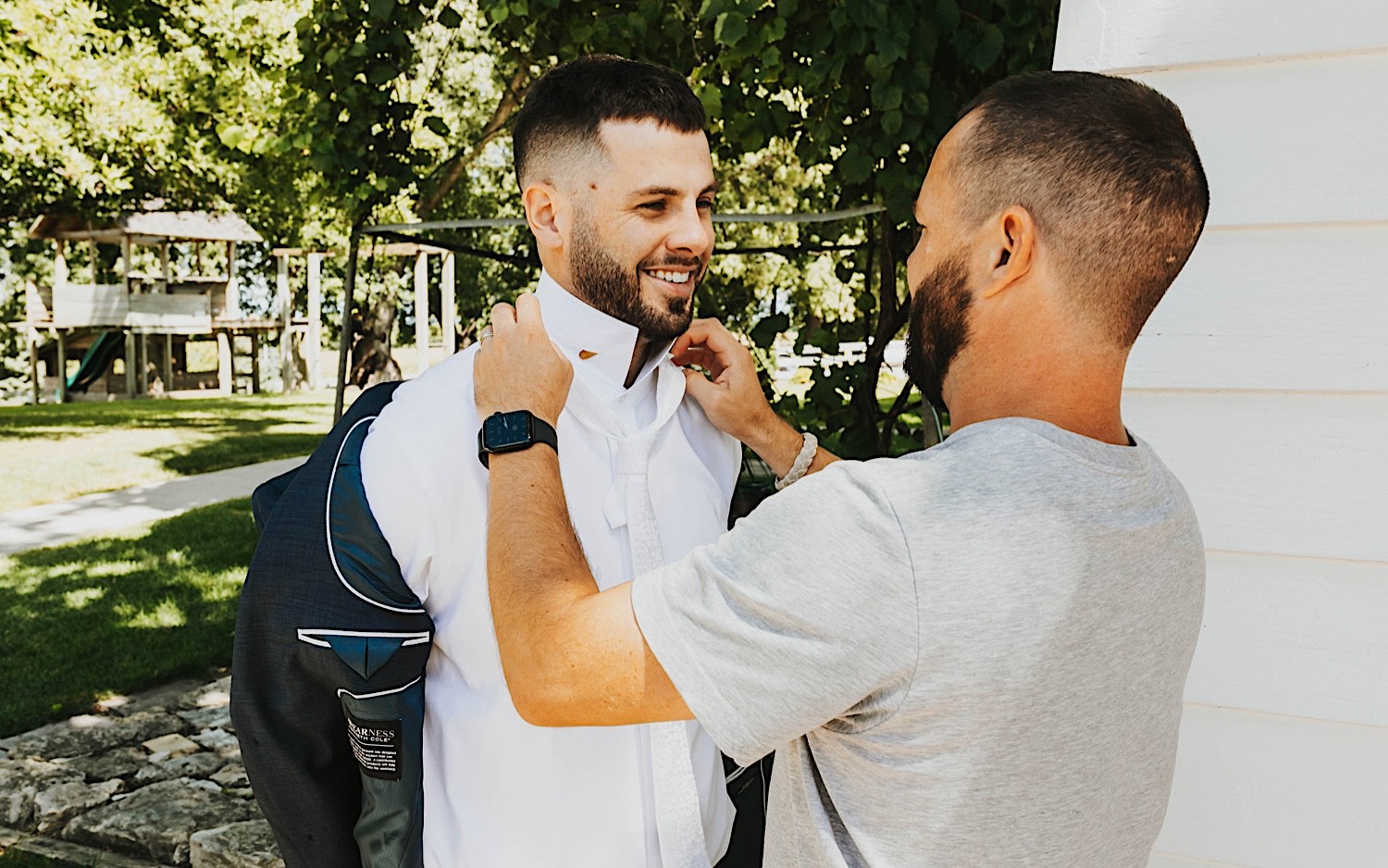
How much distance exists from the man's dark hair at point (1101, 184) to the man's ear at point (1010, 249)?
12mm

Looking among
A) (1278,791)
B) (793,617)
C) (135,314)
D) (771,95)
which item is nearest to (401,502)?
(793,617)

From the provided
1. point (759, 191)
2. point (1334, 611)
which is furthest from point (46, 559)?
point (759, 191)

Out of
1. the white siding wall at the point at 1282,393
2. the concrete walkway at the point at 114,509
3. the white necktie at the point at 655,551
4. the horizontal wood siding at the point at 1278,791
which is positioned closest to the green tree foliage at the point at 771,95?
the white siding wall at the point at 1282,393

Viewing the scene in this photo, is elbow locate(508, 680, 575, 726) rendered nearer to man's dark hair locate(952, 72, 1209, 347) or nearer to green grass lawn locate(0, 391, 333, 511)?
man's dark hair locate(952, 72, 1209, 347)

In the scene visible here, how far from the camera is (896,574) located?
43.1 inches

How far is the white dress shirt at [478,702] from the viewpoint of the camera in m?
1.51

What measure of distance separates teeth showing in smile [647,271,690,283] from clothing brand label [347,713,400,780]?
76 centimetres

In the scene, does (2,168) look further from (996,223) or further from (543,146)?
(996,223)

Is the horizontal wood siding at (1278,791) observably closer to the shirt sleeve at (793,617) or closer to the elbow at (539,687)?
the shirt sleeve at (793,617)

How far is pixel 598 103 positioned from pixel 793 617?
100cm

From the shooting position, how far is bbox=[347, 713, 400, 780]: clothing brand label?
1.51m

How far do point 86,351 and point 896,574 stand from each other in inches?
1226

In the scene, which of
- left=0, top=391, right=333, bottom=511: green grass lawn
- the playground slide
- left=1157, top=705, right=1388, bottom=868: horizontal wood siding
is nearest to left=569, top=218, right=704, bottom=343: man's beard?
left=1157, top=705, right=1388, bottom=868: horizontal wood siding

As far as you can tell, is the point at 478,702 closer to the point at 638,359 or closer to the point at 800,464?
the point at 638,359
